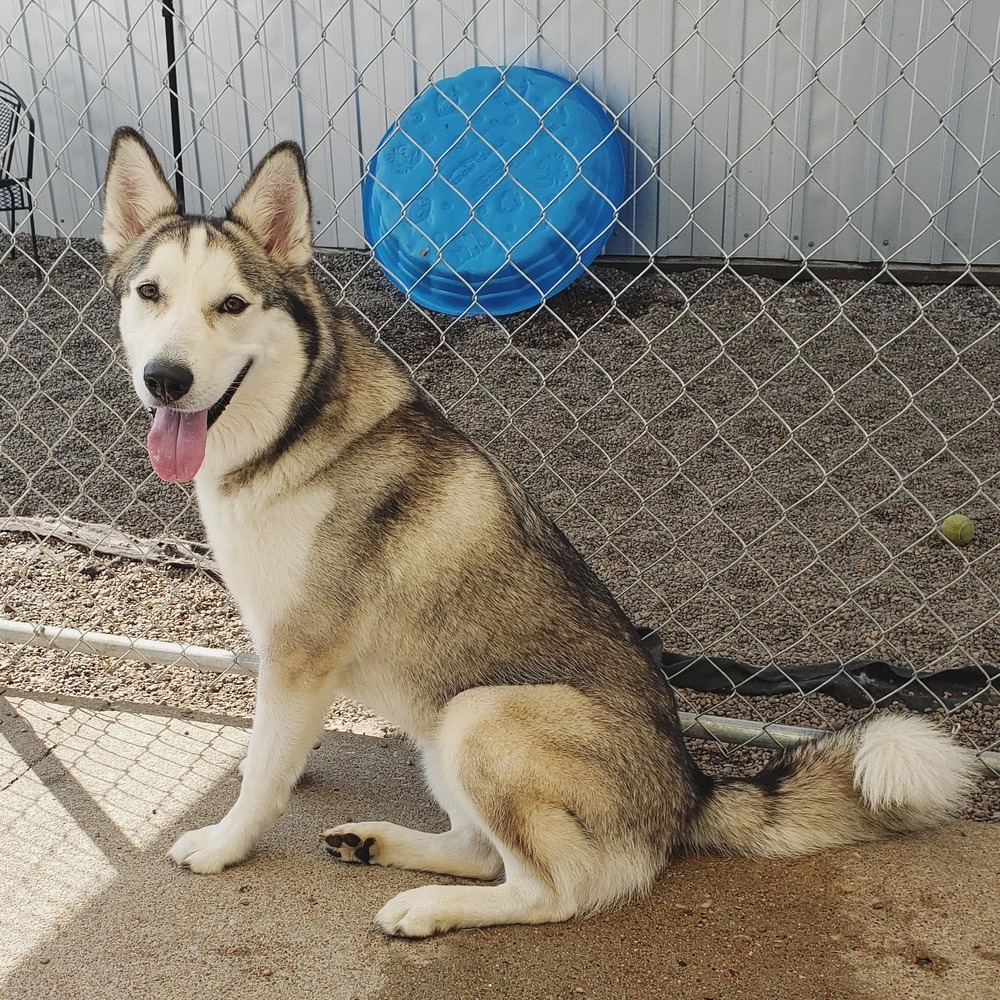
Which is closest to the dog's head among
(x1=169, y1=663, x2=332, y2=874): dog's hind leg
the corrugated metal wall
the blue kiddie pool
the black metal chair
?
(x1=169, y1=663, x2=332, y2=874): dog's hind leg

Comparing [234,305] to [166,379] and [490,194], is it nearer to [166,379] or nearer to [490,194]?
[166,379]

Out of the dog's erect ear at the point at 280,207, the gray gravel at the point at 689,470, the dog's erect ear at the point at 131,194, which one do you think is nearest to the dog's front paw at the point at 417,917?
the gray gravel at the point at 689,470

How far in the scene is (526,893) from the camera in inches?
82.0

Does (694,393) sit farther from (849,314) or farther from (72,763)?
(72,763)

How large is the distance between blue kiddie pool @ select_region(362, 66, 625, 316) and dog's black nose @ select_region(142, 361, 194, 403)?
3.86m

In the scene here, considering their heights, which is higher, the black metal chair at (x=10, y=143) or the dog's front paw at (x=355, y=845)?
the black metal chair at (x=10, y=143)

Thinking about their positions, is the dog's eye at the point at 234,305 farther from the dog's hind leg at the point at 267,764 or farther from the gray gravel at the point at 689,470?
the gray gravel at the point at 689,470

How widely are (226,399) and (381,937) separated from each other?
3.79ft

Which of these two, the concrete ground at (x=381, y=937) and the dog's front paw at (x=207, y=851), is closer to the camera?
the concrete ground at (x=381, y=937)

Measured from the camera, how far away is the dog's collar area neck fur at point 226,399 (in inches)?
82.5

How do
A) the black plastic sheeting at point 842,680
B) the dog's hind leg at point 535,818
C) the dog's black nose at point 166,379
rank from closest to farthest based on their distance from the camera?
the dog's black nose at point 166,379 → the dog's hind leg at point 535,818 → the black plastic sheeting at point 842,680

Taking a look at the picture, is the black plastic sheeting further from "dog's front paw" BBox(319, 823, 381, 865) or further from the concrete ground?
"dog's front paw" BBox(319, 823, 381, 865)

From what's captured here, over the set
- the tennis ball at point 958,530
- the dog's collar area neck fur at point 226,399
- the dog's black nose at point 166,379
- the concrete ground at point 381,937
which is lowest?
the tennis ball at point 958,530

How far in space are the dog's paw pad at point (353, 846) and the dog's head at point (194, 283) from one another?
89cm
